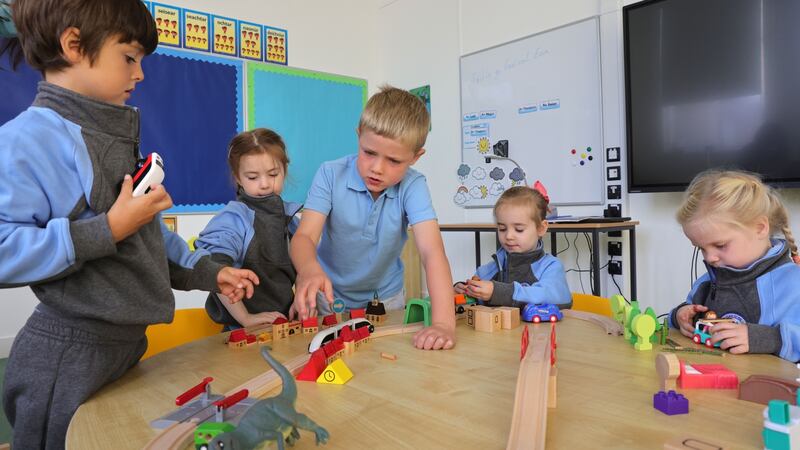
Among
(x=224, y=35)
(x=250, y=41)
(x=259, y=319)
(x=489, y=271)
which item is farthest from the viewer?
(x=250, y=41)

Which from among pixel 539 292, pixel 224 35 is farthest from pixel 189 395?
pixel 224 35

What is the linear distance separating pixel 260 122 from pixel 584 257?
243 centimetres

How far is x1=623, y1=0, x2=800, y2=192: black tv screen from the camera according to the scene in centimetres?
248

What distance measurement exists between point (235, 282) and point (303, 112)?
3303 millimetres

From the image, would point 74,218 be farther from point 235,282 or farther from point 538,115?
point 538,115

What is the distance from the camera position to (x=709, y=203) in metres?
1.20

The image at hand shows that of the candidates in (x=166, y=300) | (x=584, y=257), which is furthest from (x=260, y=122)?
(x=166, y=300)

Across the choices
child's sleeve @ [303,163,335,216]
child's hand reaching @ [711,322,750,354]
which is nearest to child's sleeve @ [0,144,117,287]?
child's sleeve @ [303,163,335,216]

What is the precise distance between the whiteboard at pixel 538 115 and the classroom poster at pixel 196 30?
72.2 inches

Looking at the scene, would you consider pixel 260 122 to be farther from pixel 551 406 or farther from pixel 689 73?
pixel 551 406

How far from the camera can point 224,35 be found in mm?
3773

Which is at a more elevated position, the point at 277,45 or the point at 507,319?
the point at 277,45

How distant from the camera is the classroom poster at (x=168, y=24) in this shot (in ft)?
11.3

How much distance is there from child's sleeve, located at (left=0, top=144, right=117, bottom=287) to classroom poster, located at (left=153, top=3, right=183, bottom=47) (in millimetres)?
3086
